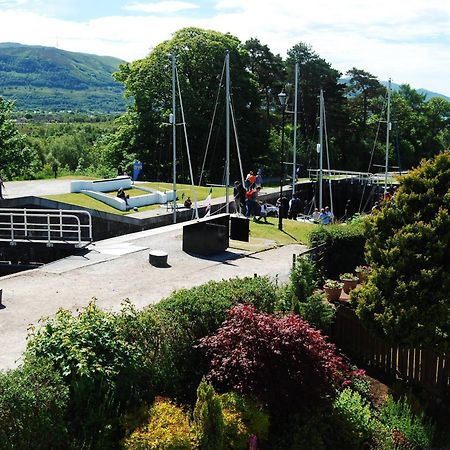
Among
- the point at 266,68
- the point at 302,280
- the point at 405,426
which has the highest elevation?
the point at 266,68

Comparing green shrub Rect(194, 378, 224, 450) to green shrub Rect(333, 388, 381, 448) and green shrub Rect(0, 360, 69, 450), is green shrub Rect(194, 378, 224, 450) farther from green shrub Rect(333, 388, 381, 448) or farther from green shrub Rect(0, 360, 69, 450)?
green shrub Rect(333, 388, 381, 448)

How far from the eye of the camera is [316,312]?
13.5 meters

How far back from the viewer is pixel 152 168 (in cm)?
5162

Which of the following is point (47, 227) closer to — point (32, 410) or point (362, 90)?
point (32, 410)

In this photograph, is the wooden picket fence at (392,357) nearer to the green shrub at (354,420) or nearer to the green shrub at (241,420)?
the green shrub at (354,420)

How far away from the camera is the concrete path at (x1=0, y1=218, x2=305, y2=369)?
45.7 ft

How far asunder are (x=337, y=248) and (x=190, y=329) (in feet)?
29.5

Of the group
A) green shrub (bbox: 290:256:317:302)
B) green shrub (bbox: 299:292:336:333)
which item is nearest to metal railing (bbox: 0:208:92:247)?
green shrub (bbox: 290:256:317:302)

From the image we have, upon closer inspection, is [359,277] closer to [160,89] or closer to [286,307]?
[286,307]

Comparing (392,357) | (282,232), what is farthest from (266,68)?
A: (392,357)

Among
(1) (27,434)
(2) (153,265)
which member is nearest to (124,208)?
(2) (153,265)

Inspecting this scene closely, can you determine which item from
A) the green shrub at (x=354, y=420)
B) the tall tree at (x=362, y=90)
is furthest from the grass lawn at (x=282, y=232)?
the tall tree at (x=362, y=90)

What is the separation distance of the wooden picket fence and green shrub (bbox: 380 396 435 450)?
3.72 feet

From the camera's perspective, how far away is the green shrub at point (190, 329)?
33.3ft
